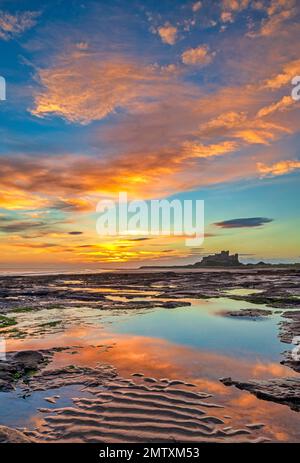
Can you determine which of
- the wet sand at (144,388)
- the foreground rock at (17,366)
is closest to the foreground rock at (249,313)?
the wet sand at (144,388)

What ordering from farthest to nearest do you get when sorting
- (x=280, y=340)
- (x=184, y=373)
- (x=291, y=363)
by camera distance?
(x=280, y=340), (x=291, y=363), (x=184, y=373)

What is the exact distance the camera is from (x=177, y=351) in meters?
13.7

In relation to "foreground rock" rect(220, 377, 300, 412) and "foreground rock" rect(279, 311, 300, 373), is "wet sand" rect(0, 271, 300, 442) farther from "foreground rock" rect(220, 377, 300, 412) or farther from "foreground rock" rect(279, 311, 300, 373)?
"foreground rock" rect(279, 311, 300, 373)

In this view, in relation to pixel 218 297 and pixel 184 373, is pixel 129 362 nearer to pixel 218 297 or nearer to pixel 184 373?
pixel 184 373

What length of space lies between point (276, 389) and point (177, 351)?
5082mm

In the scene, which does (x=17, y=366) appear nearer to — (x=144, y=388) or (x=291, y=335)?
(x=144, y=388)

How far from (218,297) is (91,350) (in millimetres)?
21930

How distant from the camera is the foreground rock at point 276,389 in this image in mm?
8688

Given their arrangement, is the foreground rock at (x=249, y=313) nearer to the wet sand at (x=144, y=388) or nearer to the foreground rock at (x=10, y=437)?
the wet sand at (x=144, y=388)

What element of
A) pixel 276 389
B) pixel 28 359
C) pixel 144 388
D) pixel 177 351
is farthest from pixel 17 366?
pixel 276 389

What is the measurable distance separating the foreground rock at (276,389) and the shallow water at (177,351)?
30cm

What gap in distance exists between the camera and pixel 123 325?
19.9 metres
